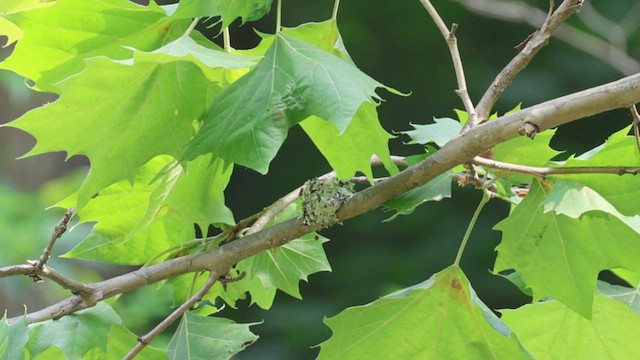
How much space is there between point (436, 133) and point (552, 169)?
144 millimetres

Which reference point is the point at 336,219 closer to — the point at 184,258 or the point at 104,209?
the point at 184,258

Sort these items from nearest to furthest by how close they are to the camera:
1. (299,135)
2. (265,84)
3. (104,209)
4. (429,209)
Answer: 1. (265,84)
2. (104,209)
3. (429,209)
4. (299,135)

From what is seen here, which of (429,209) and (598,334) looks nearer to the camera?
(598,334)

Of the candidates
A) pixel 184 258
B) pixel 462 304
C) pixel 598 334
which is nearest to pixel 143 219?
pixel 184 258

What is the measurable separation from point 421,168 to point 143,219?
27 cm

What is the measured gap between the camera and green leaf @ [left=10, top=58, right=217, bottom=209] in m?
0.73

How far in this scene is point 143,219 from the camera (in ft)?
2.84

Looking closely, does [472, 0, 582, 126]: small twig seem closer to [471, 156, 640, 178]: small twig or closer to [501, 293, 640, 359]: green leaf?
[471, 156, 640, 178]: small twig

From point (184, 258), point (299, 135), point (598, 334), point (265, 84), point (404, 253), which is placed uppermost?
point (265, 84)

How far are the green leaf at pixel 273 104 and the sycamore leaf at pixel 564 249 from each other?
6.7 inches

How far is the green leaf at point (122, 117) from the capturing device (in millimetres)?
729

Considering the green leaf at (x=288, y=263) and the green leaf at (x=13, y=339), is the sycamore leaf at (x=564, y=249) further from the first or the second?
the green leaf at (x=13, y=339)

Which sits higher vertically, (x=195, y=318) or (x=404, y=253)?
(x=195, y=318)

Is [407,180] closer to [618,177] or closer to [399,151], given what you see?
[618,177]
